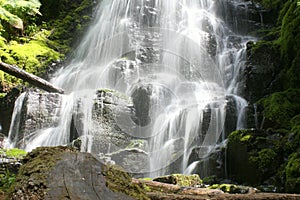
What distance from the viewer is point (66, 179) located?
1.86 meters

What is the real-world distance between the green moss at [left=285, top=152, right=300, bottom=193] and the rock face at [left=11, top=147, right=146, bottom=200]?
4834mm

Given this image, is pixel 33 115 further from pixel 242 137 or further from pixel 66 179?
pixel 66 179

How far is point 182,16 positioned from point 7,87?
922 cm

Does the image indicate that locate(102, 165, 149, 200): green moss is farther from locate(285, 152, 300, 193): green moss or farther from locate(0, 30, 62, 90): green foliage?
locate(0, 30, 62, 90): green foliage

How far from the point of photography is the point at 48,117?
35.2 feet

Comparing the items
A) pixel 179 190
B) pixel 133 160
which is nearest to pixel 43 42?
pixel 133 160

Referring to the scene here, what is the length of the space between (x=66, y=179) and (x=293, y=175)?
5.47 m

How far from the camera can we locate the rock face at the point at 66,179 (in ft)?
5.87

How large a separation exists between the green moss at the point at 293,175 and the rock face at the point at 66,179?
4834 millimetres

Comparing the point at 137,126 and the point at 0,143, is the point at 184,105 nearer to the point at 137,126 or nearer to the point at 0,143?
the point at 137,126

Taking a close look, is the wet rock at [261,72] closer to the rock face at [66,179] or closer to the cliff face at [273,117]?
the cliff face at [273,117]

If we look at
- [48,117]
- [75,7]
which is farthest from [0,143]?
[75,7]

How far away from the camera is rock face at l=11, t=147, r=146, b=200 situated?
1.79 m

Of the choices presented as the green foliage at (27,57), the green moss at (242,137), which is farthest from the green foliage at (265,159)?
the green foliage at (27,57)
